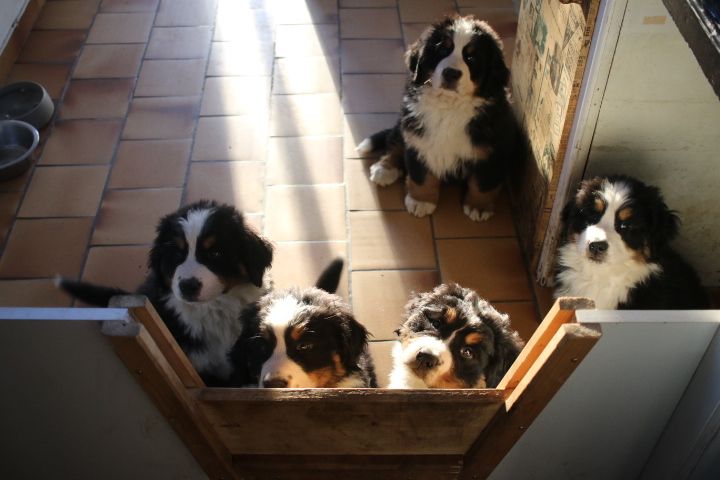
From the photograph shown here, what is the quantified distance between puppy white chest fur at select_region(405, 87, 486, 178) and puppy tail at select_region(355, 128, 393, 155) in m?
0.36

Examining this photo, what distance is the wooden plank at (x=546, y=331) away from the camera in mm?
1289

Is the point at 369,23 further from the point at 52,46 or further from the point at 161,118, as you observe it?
the point at 52,46

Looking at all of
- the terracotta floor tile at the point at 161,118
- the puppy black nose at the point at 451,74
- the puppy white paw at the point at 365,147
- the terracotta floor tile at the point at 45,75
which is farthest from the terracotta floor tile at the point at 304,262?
the terracotta floor tile at the point at 45,75

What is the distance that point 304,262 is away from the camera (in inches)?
102

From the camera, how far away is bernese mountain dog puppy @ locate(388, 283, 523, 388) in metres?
1.77

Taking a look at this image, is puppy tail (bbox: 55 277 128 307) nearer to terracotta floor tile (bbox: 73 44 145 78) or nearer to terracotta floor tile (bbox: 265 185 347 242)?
terracotta floor tile (bbox: 265 185 347 242)

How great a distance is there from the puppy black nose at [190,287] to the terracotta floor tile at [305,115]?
1329 mm

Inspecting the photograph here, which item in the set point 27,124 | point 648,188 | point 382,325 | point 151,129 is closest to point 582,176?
point 648,188

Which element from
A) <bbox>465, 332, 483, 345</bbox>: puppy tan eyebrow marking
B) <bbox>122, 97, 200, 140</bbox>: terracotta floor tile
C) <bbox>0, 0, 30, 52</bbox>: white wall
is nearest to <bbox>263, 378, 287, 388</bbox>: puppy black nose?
<bbox>465, 332, 483, 345</bbox>: puppy tan eyebrow marking

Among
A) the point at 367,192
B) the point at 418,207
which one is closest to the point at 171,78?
the point at 367,192

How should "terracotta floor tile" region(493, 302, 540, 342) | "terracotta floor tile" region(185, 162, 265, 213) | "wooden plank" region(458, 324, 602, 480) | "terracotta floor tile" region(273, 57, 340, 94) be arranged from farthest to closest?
"terracotta floor tile" region(273, 57, 340, 94)
"terracotta floor tile" region(185, 162, 265, 213)
"terracotta floor tile" region(493, 302, 540, 342)
"wooden plank" region(458, 324, 602, 480)

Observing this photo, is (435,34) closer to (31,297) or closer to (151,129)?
(151,129)

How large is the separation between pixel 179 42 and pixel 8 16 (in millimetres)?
829

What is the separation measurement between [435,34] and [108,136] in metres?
1.58
